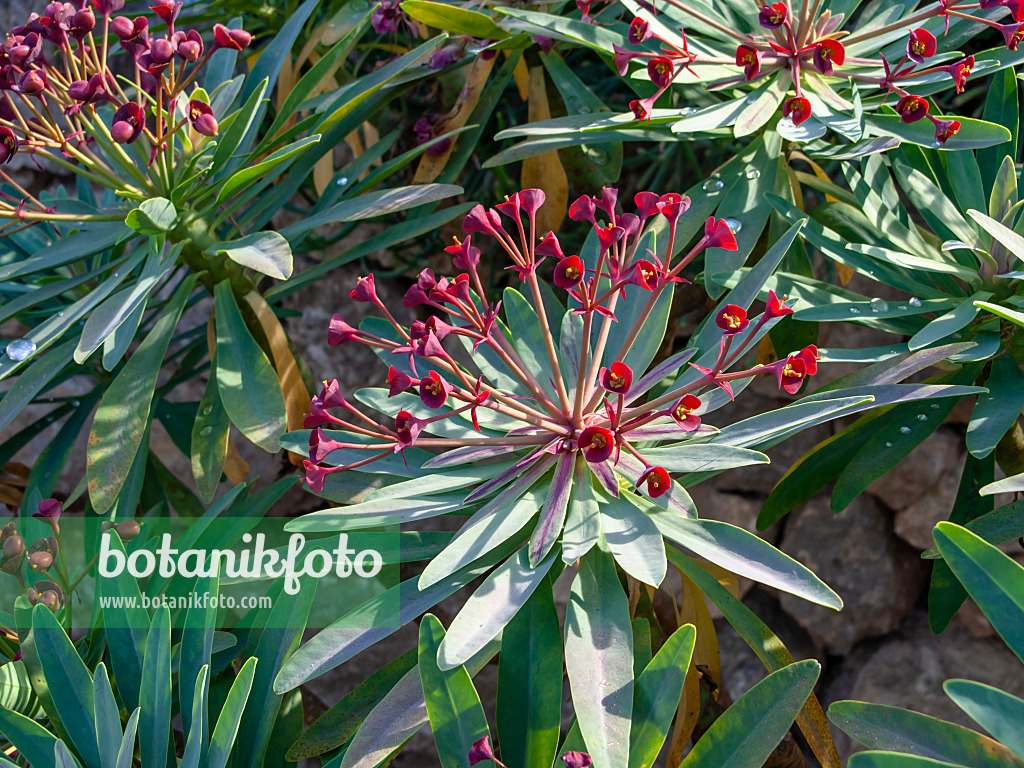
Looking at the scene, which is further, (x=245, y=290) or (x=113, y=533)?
(x=245, y=290)

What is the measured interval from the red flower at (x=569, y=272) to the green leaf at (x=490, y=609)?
0.26 meters

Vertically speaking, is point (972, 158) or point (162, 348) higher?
point (162, 348)

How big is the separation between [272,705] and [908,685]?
151 cm

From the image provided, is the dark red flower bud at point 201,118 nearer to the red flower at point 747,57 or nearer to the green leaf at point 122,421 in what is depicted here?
the green leaf at point 122,421

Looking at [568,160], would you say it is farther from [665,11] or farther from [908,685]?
[908,685]

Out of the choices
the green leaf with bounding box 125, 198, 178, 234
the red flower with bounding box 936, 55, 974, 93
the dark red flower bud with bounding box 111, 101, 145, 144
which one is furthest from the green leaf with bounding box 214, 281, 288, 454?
the red flower with bounding box 936, 55, 974, 93

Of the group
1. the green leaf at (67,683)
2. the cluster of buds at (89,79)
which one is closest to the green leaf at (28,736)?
the green leaf at (67,683)

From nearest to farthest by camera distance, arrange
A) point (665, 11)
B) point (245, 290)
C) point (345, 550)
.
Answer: point (345, 550), point (665, 11), point (245, 290)

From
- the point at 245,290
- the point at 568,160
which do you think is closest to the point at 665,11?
the point at 568,160

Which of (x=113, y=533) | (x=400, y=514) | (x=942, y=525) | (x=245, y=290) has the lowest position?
(x=942, y=525)

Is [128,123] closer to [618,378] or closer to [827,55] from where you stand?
[618,378]

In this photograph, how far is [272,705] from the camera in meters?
0.81

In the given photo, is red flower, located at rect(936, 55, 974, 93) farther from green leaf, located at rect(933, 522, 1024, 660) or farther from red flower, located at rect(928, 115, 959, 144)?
green leaf, located at rect(933, 522, 1024, 660)

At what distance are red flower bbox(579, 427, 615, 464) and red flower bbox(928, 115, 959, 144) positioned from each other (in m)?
0.54
